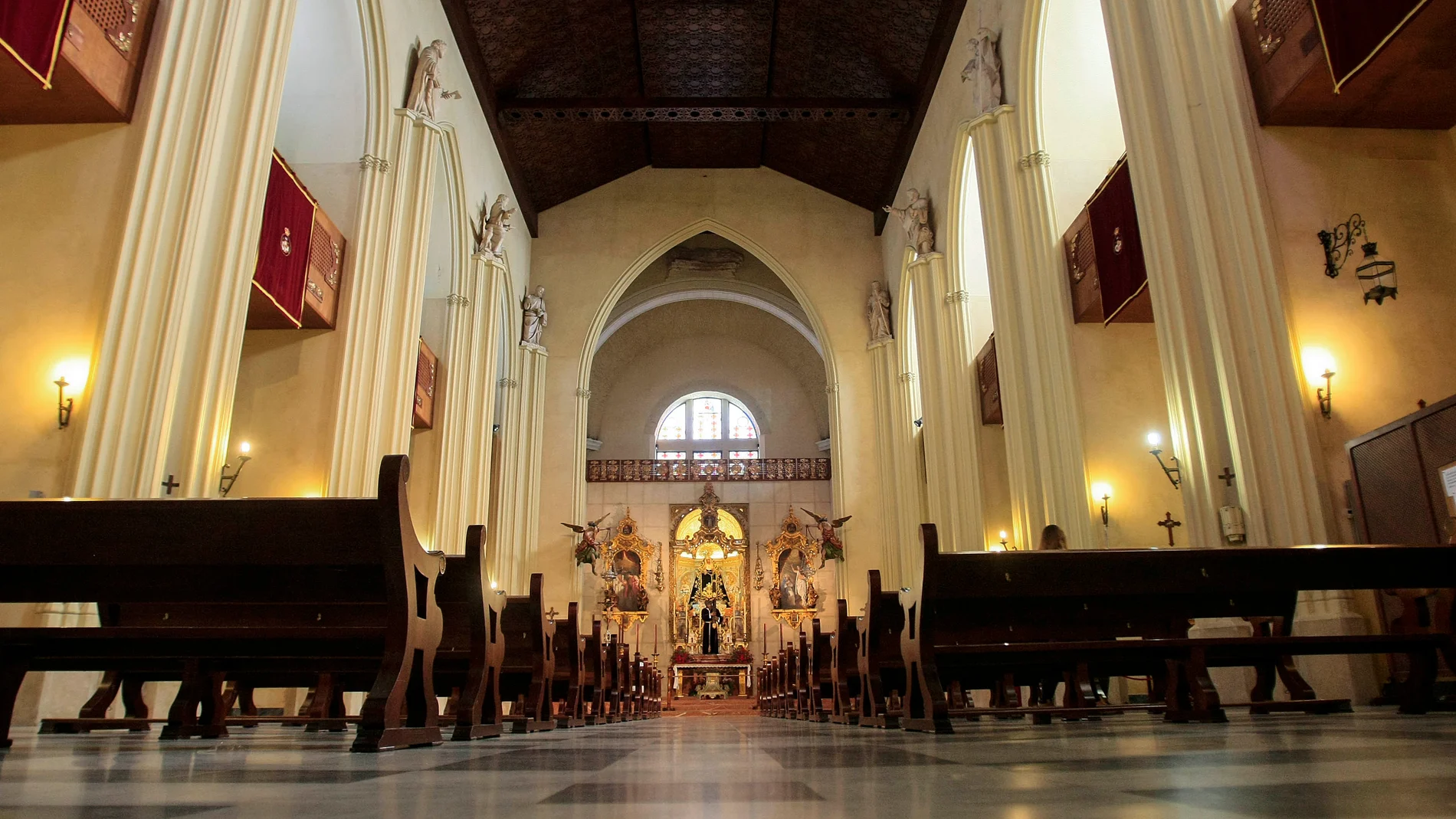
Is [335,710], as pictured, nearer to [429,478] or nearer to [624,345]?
Answer: [429,478]

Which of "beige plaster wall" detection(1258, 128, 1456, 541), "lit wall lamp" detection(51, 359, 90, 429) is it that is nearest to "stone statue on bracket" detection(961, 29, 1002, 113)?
"beige plaster wall" detection(1258, 128, 1456, 541)

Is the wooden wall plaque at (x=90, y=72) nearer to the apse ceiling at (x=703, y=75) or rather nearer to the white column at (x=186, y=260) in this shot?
the white column at (x=186, y=260)

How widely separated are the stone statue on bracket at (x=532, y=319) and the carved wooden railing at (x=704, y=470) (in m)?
5.12

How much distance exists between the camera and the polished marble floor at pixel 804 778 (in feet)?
4.55

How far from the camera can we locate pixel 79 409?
5.67 meters

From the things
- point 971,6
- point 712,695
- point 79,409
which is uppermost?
point 971,6

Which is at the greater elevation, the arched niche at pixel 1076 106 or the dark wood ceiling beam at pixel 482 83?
the dark wood ceiling beam at pixel 482 83

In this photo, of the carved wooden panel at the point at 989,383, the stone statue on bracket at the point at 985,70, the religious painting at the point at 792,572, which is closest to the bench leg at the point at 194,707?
the stone statue on bracket at the point at 985,70

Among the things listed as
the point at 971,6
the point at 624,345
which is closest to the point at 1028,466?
the point at 971,6

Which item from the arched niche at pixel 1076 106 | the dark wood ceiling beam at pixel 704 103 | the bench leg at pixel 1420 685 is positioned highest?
the dark wood ceiling beam at pixel 704 103

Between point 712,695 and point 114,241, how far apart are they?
626 inches

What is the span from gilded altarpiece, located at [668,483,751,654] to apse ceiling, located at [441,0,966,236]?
7624 mm

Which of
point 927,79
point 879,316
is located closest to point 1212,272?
point 927,79

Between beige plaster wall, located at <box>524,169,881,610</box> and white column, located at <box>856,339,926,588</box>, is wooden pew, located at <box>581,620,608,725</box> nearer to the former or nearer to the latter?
white column, located at <box>856,339,926,588</box>
